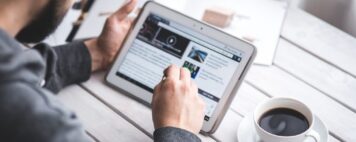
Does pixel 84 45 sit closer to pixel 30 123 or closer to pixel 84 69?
pixel 84 69

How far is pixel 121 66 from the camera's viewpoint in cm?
94

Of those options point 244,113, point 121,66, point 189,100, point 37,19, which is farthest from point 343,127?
point 37,19

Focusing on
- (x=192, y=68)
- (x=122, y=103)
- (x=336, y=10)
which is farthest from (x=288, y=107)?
(x=336, y=10)

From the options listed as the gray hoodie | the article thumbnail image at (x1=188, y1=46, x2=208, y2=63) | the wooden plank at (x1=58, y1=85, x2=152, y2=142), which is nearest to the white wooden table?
the wooden plank at (x1=58, y1=85, x2=152, y2=142)

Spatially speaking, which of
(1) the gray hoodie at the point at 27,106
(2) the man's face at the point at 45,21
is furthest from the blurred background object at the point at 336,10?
(1) the gray hoodie at the point at 27,106

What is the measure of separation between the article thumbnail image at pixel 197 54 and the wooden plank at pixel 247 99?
10 cm

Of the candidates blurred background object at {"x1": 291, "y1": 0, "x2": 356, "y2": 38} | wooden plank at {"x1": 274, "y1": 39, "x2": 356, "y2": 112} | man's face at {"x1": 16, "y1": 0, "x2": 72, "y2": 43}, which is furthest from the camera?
blurred background object at {"x1": 291, "y1": 0, "x2": 356, "y2": 38}

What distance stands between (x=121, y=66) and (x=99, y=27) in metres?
0.14

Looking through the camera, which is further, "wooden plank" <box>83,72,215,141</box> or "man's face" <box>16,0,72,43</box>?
"wooden plank" <box>83,72,215,141</box>

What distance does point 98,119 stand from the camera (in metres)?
0.88

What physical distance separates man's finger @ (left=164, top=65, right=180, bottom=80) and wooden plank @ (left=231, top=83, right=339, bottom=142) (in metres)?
0.13

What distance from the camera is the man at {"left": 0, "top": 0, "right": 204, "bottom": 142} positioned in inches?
21.7

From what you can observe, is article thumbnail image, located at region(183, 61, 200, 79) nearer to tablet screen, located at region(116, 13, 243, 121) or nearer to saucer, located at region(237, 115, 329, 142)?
tablet screen, located at region(116, 13, 243, 121)

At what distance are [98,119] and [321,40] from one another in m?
0.48
